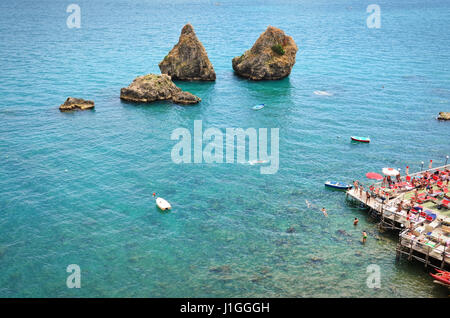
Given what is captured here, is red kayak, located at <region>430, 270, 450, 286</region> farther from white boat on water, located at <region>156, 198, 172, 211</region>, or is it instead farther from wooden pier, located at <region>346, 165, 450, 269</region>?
white boat on water, located at <region>156, 198, 172, 211</region>

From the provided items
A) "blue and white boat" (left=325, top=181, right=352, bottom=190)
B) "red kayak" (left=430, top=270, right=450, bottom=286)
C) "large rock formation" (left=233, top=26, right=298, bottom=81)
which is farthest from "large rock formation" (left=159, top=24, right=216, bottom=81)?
"red kayak" (left=430, top=270, right=450, bottom=286)

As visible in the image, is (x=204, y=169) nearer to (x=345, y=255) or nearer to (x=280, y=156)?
(x=280, y=156)

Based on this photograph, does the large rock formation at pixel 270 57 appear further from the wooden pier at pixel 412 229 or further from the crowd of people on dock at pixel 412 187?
the wooden pier at pixel 412 229

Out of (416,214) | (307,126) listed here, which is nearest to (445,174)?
(416,214)

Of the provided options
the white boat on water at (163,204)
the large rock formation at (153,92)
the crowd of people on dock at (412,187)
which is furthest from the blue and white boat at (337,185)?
the large rock formation at (153,92)

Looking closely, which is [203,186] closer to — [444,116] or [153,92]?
[153,92]

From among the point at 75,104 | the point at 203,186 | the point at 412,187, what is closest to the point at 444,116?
the point at 412,187
